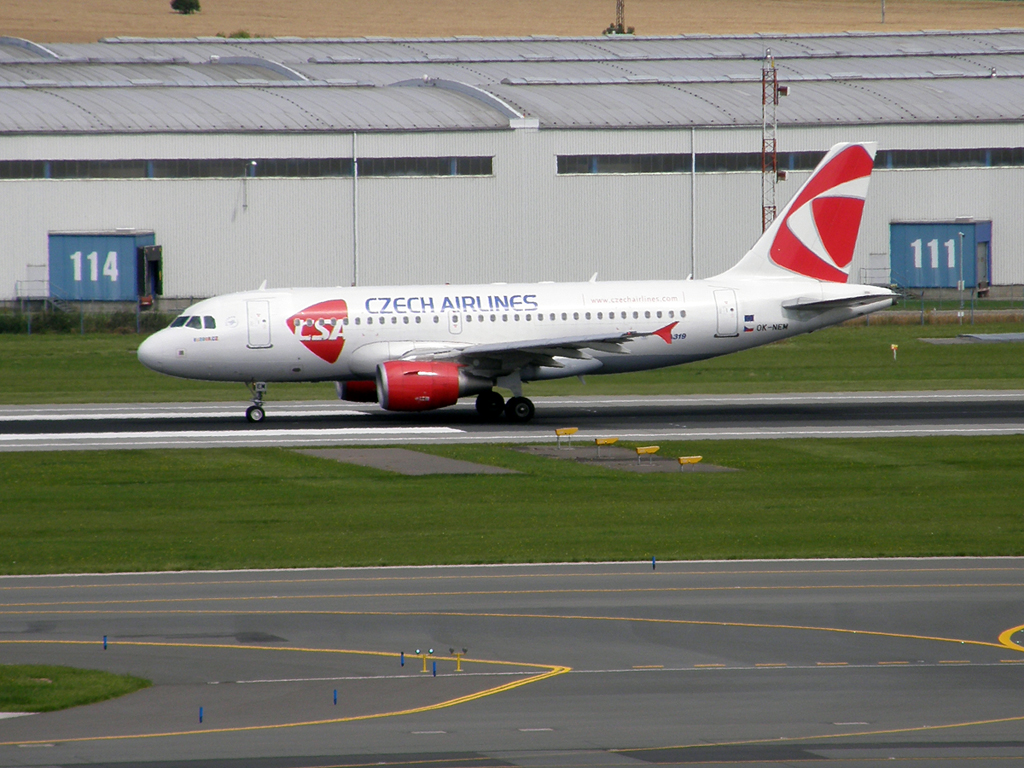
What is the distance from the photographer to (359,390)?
1821 inches

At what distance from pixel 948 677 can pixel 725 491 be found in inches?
589

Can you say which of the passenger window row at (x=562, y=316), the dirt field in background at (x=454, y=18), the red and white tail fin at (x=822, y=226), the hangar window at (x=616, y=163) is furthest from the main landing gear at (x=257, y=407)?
the dirt field in background at (x=454, y=18)

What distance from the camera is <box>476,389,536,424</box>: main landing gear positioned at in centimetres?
4525

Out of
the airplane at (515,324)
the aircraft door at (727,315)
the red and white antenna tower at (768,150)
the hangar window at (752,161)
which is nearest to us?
the airplane at (515,324)

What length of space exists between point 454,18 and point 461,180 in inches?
4391

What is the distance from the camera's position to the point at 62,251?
259ft

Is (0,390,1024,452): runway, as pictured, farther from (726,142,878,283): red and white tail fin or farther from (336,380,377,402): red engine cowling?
(726,142,878,283): red and white tail fin

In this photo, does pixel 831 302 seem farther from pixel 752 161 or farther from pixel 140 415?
pixel 752 161

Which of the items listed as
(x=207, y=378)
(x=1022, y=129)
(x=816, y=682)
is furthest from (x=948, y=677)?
(x=1022, y=129)

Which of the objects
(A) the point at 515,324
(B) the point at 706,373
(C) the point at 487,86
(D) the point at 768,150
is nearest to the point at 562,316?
(A) the point at 515,324

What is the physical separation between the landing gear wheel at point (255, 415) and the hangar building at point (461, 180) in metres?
36.2

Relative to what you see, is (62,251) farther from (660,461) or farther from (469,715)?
(469,715)

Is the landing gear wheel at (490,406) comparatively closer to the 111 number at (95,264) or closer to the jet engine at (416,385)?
the jet engine at (416,385)

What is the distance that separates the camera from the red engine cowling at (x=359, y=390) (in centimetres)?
4612
